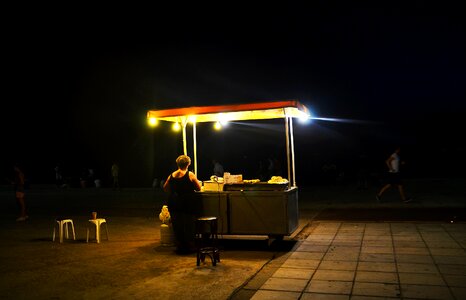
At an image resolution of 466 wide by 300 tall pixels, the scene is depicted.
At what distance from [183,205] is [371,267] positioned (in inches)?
A: 135

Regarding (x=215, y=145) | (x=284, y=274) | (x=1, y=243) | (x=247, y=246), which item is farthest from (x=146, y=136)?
(x=284, y=274)

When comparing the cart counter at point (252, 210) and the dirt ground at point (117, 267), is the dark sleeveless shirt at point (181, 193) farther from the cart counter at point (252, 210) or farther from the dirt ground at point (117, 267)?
the dirt ground at point (117, 267)

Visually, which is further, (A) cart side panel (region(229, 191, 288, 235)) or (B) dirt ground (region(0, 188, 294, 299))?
(A) cart side panel (region(229, 191, 288, 235))

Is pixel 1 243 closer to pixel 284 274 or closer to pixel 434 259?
pixel 284 274

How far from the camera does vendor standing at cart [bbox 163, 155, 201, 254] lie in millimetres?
7723

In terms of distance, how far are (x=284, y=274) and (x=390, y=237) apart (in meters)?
3.51

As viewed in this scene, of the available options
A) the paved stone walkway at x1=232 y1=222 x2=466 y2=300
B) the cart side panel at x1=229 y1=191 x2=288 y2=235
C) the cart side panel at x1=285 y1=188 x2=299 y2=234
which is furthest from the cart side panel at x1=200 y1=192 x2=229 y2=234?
the paved stone walkway at x1=232 y1=222 x2=466 y2=300

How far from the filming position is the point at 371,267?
637 cm

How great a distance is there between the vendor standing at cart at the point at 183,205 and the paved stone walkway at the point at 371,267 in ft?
5.96

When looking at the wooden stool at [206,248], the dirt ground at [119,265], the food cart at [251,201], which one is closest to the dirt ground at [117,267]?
the dirt ground at [119,265]

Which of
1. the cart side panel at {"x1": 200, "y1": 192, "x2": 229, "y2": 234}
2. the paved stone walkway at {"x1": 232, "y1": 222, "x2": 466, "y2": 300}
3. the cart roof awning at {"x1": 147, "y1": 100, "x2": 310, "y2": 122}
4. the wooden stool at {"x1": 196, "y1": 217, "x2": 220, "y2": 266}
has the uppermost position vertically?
the cart roof awning at {"x1": 147, "y1": 100, "x2": 310, "y2": 122}

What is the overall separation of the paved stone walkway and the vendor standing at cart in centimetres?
182

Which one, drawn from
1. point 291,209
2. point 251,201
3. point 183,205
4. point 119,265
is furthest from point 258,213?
point 119,265

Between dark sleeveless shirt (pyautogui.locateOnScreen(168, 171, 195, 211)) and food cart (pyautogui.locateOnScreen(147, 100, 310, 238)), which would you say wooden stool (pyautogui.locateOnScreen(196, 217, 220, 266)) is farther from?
food cart (pyautogui.locateOnScreen(147, 100, 310, 238))
